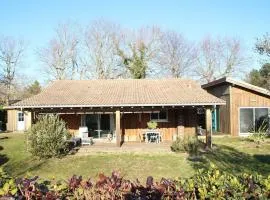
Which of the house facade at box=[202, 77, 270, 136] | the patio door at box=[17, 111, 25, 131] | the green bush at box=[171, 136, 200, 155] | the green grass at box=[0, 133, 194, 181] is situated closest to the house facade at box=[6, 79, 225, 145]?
the green bush at box=[171, 136, 200, 155]

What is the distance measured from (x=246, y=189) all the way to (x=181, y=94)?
18.2 metres

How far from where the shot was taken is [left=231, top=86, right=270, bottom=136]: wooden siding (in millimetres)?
26875

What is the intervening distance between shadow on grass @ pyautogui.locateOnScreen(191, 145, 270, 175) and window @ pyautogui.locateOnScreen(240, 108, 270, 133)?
25.3ft

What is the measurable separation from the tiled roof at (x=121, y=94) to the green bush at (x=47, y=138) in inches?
101

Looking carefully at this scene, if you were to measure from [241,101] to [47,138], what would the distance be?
15026 millimetres

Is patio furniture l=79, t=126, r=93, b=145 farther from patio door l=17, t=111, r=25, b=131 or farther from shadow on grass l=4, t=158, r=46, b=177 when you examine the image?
patio door l=17, t=111, r=25, b=131

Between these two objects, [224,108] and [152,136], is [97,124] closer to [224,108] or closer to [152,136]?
[152,136]

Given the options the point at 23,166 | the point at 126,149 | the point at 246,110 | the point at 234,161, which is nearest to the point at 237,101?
the point at 246,110

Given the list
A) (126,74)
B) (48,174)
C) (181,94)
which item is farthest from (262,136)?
(126,74)

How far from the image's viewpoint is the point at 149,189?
4.98m

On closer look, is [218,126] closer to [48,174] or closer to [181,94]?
[181,94]

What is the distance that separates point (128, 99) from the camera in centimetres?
2150

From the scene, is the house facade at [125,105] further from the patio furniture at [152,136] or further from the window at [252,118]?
the window at [252,118]

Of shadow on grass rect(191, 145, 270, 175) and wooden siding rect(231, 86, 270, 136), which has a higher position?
wooden siding rect(231, 86, 270, 136)
